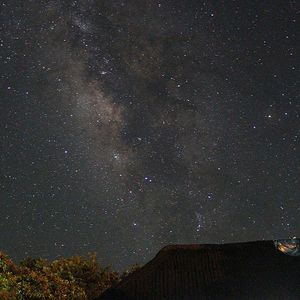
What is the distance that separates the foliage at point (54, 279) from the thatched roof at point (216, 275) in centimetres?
661

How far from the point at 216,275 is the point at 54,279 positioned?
9531 mm

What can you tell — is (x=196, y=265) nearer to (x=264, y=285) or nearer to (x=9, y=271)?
(x=264, y=285)

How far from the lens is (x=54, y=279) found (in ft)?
75.2

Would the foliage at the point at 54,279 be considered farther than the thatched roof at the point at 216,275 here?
Yes

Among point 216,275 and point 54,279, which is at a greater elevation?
point 54,279

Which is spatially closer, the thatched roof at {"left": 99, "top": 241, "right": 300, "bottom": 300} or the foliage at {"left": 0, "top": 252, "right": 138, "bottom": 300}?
the thatched roof at {"left": 99, "top": 241, "right": 300, "bottom": 300}

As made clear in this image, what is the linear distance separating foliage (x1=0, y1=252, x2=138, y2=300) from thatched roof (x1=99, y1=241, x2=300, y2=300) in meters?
6.61

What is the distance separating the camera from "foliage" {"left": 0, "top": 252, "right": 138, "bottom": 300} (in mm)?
21141

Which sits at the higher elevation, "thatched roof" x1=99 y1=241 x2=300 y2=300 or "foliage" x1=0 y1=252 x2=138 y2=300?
"foliage" x1=0 y1=252 x2=138 y2=300

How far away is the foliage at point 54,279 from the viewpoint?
832 inches

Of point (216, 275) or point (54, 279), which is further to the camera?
point (54, 279)

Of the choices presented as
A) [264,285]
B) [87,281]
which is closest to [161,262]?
[264,285]

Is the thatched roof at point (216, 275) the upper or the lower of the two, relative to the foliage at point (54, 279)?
lower

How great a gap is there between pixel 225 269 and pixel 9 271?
10.4 meters
